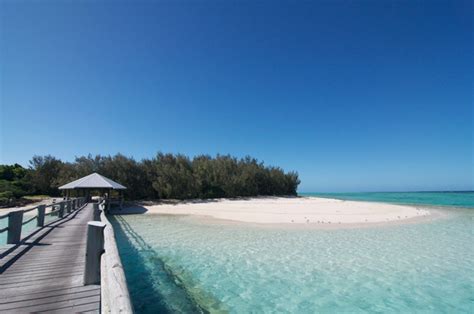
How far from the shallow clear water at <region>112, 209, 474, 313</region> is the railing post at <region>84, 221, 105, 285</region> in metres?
1.70

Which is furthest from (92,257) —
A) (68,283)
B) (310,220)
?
(310,220)

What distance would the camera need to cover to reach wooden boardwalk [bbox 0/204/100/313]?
345cm

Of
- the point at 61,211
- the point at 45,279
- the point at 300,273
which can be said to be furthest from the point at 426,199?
the point at 45,279

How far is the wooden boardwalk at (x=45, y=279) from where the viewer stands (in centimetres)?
345

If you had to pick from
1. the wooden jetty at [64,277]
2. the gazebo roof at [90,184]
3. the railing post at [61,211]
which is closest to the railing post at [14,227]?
the wooden jetty at [64,277]

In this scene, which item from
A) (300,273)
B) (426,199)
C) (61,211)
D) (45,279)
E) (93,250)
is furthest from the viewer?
(426,199)

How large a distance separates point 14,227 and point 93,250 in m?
4.40

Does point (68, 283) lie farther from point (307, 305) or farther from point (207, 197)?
point (207, 197)

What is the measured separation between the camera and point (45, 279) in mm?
4340

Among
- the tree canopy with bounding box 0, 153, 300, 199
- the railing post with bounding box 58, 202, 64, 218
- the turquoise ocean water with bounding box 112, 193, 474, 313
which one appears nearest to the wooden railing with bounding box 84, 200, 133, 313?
the turquoise ocean water with bounding box 112, 193, 474, 313

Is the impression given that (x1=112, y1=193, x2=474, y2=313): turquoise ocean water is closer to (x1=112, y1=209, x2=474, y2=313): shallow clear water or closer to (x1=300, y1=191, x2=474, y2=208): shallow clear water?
(x1=112, y1=209, x2=474, y2=313): shallow clear water

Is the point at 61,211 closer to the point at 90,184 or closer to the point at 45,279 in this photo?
the point at 90,184

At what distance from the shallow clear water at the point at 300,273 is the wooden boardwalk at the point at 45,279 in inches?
64.4

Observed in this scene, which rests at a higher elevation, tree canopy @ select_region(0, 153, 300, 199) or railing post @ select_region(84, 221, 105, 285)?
tree canopy @ select_region(0, 153, 300, 199)
